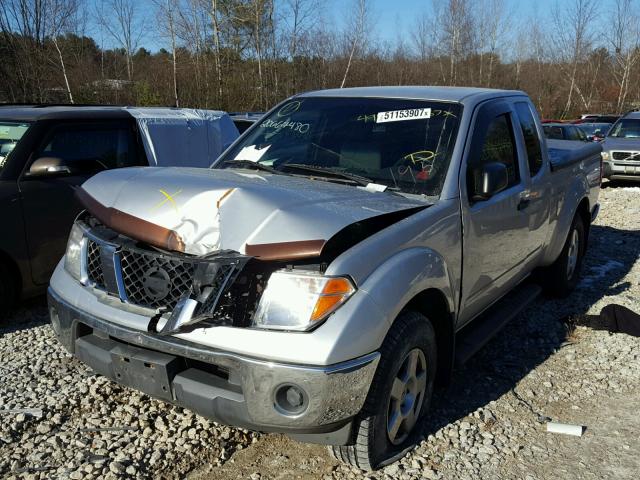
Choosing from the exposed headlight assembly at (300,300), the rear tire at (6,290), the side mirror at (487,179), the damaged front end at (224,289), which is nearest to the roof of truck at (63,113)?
the rear tire at (6,290)

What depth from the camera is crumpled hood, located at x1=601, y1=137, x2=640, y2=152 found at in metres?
13.8

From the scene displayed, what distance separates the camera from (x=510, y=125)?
4250mm

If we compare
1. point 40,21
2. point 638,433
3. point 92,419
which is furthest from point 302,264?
point 40,21

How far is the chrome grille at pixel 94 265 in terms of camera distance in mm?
2850

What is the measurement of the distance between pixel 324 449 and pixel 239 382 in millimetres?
946

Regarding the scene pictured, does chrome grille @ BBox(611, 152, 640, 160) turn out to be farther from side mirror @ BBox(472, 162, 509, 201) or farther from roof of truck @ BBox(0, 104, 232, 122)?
side mirror @ BBox(472, 162, 509, 201)

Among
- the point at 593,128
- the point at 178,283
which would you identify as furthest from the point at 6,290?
the point at 593,128

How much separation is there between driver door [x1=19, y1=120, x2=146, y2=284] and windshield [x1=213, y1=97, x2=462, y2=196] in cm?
172

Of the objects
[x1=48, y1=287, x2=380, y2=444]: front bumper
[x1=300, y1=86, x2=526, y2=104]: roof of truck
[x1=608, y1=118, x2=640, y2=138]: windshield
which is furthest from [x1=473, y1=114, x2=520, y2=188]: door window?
[x1=608, y1=118, x2=640, y2=138]: windshield

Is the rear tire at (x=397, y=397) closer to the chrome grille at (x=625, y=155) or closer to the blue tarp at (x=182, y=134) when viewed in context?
the blue tarp at (x=182, y=134)

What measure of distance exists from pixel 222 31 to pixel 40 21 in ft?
26.9

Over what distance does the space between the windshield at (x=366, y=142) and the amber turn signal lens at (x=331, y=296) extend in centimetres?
111

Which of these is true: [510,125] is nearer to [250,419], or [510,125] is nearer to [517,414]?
[517,414]

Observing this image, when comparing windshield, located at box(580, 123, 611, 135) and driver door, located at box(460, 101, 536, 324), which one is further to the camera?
windshield, located at box(580, 123, 611, 135)
